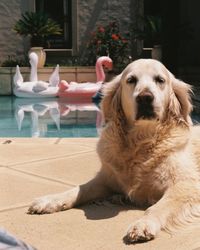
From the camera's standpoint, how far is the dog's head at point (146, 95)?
289cm

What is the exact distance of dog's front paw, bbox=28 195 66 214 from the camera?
2990 mm

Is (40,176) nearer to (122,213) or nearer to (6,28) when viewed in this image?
(122,213)

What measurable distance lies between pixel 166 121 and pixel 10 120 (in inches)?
253

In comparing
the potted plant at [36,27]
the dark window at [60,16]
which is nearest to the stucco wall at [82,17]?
the dark window at [60,16]

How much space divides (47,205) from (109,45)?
38.6ft

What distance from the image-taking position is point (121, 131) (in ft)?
10.4

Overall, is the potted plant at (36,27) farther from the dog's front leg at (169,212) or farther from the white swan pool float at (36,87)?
the dog's front leg at (169,212)

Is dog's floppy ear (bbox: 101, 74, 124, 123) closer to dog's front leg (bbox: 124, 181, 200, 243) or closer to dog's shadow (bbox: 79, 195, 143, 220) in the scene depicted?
dog's shadow (bbox: 79, 195, 143, 220)

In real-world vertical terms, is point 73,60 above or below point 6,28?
below

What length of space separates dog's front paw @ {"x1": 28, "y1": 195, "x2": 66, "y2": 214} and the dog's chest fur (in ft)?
1.31

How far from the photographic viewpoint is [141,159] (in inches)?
121

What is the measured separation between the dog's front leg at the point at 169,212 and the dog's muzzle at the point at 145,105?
45cm

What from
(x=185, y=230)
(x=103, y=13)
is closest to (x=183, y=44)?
(x=103, y=13)

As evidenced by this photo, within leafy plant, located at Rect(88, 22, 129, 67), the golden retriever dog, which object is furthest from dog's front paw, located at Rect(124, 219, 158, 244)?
leafy plant, located at Rect(88, 22, 129, 67)
